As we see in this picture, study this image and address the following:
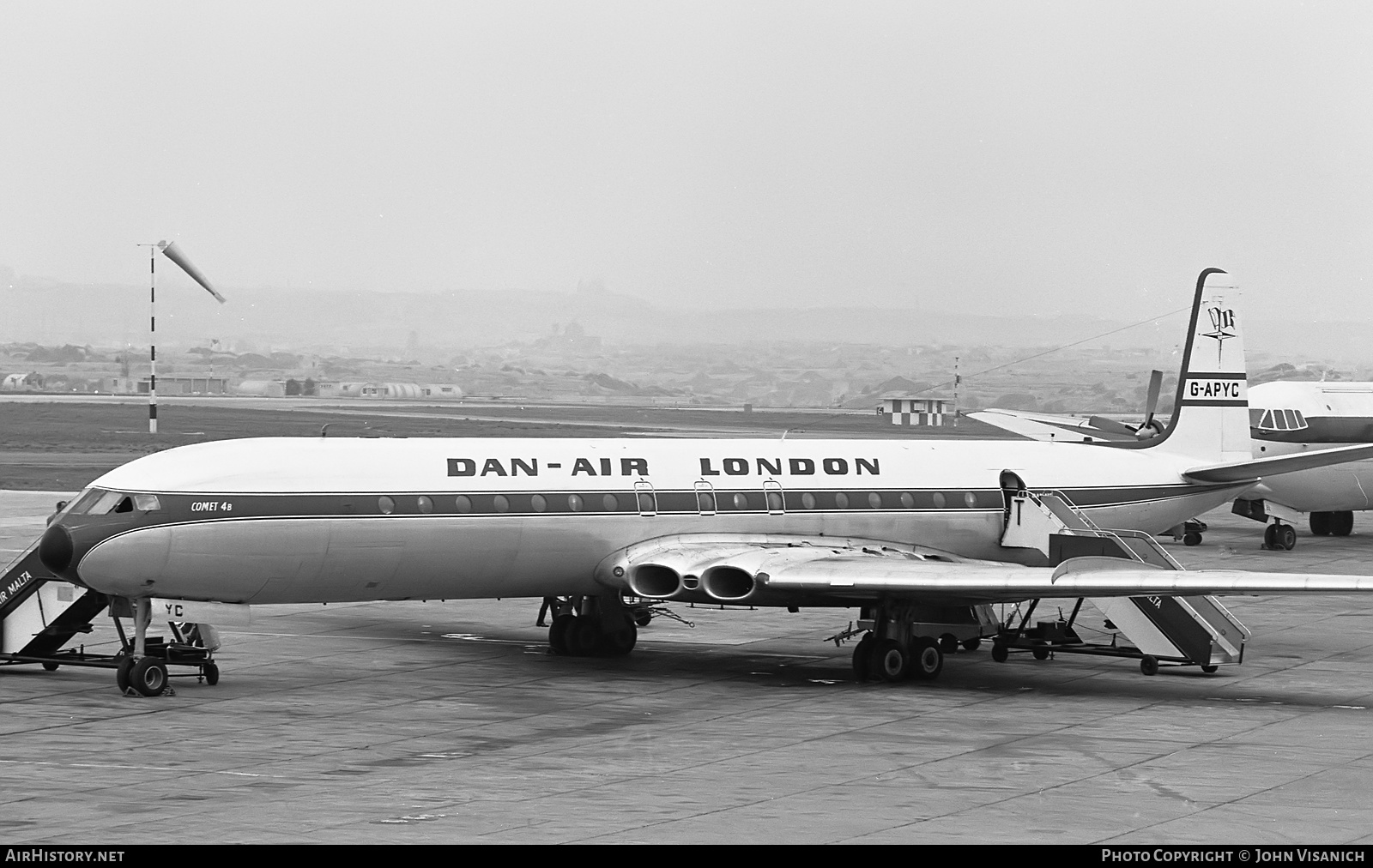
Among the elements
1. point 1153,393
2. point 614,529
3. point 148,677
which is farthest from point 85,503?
point 1153,393

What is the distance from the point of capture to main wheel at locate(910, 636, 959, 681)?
20938mm

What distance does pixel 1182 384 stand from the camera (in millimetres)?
28047

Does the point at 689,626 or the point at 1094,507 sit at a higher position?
the point at 1094,507

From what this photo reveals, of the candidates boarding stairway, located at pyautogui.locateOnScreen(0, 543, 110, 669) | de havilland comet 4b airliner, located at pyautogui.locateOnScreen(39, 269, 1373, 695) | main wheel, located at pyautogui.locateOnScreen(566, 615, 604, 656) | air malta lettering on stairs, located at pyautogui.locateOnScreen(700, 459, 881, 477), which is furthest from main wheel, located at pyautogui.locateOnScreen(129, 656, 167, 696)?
air malta lettering on stairs, located at pyautogui.locateOnScreen(700, 459, 881, 477)

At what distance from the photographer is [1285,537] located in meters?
39.8

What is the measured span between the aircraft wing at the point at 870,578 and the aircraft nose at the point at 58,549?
6502 millimetres

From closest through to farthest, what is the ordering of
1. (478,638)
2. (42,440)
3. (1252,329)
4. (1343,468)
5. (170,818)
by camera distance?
(170,818)
(478,638)
(1343,468)
(42,440)
(1252,329)

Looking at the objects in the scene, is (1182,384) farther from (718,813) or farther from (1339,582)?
(718,813)

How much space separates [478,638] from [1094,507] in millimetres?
9377

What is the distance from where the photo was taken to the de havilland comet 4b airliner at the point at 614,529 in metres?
18.9

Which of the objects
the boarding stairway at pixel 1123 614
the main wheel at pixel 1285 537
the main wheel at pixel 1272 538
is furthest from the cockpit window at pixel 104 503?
the main wheel at pixel 1285 537

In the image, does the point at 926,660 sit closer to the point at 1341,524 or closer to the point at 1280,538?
the point at 1280,538

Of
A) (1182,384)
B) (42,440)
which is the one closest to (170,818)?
(1182,384)

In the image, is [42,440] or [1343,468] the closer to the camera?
[1343,468]
